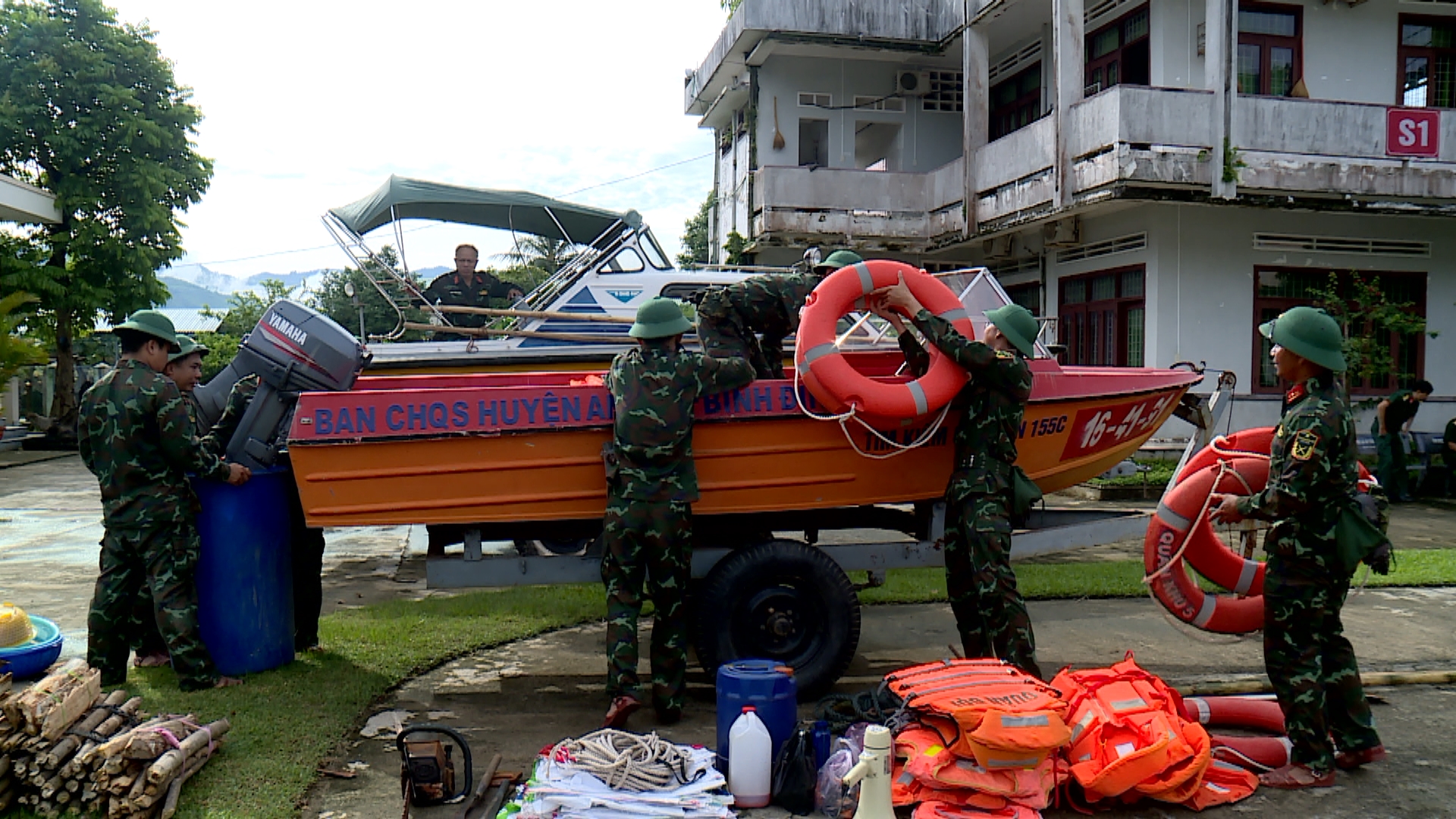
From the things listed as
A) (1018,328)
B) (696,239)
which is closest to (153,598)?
(1018,328)

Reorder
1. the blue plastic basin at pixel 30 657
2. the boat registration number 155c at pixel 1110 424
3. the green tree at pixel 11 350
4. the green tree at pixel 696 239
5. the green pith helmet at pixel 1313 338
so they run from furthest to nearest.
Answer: the green tree at pixel 696 239, the green tree at pixel 11 350, the boat registration number 155c at pixel 1110 424, the blue plastic basin at pixel 30 657, the green pith helmet at pixel 1313 338

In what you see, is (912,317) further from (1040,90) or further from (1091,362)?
(1040,90)

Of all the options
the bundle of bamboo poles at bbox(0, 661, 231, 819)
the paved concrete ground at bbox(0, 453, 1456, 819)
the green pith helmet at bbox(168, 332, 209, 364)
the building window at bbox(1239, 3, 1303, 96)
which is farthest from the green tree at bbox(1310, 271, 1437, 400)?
the bundle of bamboo poles at bbox(0, 661, 231, 819)

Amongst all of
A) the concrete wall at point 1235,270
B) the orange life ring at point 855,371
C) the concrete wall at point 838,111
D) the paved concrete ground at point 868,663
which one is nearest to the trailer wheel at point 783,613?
the paved concrete ground at point 868,663

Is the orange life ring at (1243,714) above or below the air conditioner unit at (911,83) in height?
below

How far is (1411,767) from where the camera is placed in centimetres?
419

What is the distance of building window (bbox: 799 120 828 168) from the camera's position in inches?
757

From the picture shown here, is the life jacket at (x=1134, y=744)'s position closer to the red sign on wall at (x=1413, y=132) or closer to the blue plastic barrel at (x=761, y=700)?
the blue plastic barrel at (x=761, y=700)

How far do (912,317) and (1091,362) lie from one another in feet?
36.3

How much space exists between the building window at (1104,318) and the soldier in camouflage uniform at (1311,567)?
398 inches

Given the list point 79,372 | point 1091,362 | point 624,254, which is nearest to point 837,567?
point 624,254

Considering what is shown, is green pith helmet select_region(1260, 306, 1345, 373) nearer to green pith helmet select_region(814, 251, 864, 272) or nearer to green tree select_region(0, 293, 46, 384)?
green pith helmet select_region(814, 251, 864, 272)

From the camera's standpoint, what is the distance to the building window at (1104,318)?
46.4 feet

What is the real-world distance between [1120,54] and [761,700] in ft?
44.2
